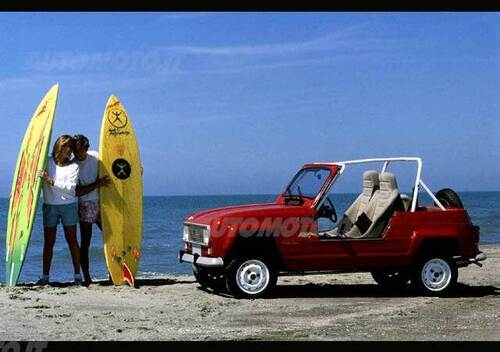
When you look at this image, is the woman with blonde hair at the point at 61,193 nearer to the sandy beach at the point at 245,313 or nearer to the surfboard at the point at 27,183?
the surfboard at the point at 27,183

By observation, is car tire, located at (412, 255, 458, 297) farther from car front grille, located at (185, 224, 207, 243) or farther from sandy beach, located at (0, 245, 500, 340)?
car front grille, located at (185, 224, 207, 243)

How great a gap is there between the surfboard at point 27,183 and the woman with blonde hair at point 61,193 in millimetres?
141

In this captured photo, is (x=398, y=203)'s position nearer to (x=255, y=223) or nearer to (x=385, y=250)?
(x=385, y=250)

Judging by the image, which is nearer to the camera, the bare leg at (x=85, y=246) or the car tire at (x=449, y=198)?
the car tire at (x=449, y=198)

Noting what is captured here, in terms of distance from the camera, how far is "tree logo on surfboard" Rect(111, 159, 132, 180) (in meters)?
13.2

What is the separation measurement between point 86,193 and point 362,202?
13.2 ft

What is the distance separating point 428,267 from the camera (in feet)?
40.0

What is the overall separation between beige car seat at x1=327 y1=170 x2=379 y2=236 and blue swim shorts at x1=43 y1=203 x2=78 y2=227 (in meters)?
3.73

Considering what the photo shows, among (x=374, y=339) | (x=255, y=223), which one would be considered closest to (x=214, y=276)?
(x=255, y=223)

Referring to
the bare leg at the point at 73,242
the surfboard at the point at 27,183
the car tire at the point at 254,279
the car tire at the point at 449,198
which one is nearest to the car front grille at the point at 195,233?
the car tire at the point at 254,279

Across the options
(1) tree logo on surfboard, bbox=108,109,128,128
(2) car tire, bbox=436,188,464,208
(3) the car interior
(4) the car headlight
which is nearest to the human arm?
(1) tree logo on surfboard, bbox=108,109,128,128

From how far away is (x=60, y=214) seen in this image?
12.7m

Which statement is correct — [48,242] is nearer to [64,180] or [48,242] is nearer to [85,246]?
[85,246]

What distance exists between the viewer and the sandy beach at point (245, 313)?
30.3 feet
